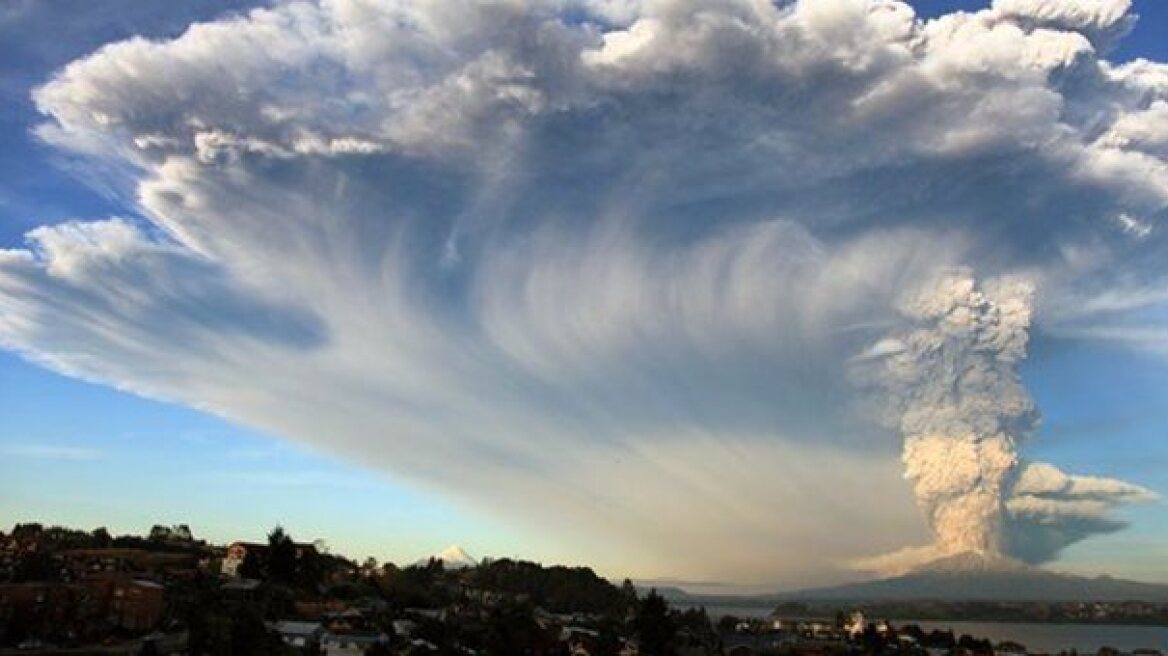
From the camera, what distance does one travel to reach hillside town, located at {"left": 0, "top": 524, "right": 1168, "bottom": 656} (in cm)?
6969

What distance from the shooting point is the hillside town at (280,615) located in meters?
69.7

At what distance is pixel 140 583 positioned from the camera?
277 feet

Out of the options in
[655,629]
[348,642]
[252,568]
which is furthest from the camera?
[252,568]

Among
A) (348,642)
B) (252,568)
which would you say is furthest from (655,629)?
(252,568)

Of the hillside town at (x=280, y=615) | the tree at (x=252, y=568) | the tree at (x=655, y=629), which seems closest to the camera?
the hillside town at (x=280, y=615)

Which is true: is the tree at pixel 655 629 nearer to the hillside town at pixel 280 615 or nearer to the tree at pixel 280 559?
the hillside town at pixel 280 615

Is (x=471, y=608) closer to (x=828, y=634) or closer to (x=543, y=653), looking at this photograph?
(x=543, y=653)

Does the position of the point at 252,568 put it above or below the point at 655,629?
above

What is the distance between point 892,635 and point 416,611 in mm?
63200

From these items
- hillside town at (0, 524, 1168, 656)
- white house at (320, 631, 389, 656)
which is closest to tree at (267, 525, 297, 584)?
hillside town at (0, 524, 1168, 656)

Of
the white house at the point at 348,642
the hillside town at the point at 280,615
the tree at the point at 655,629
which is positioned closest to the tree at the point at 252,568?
the hillside town at the point at 280,615

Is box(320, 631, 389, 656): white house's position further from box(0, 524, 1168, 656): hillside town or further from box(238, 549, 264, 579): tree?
box(238, 549, 264, 579): tree

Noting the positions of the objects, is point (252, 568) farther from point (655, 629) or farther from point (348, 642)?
point (655, 629)

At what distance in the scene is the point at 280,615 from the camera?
8456 centimetres
